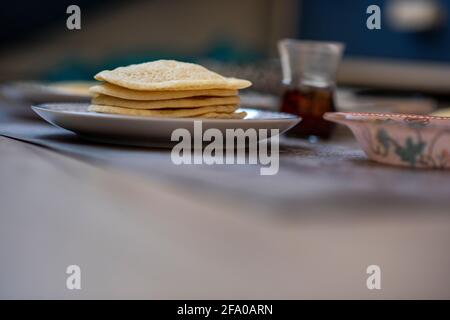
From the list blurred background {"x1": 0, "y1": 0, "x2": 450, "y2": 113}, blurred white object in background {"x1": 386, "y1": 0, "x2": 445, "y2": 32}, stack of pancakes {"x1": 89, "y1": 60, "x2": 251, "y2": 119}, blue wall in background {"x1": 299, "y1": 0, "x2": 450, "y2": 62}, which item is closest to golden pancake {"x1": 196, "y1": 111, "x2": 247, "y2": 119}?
stack of pancakes {"x1": 89, "y1": 60, "x2": 251, "y2": 119}

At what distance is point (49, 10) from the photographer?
4.25 metres

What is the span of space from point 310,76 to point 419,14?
3405mm

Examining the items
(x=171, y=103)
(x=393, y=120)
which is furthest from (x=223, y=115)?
(x=393, y=120)

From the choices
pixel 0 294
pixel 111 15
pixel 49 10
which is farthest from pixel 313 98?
pixel 111 15

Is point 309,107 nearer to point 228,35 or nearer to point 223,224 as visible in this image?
point 223,224

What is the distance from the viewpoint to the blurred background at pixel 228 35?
14.2 feet

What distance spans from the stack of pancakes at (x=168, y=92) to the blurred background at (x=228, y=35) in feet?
10.2

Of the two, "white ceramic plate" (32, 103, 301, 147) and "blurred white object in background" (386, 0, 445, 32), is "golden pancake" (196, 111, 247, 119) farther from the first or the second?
"blurred white object in background" (386, 0, 445, 32)

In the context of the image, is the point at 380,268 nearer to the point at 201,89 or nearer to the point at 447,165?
the point at 447,165

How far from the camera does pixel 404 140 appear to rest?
2.27 feet

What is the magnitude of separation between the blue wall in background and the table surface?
12.6 ft

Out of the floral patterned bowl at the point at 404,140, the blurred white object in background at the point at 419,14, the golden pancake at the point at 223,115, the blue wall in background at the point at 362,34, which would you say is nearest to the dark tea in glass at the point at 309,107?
the golden pancake at the point at 223,115

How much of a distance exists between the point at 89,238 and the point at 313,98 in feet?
1.44

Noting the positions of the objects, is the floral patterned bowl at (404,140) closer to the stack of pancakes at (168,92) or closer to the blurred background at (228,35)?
the stack of pancakes at (168,92)
